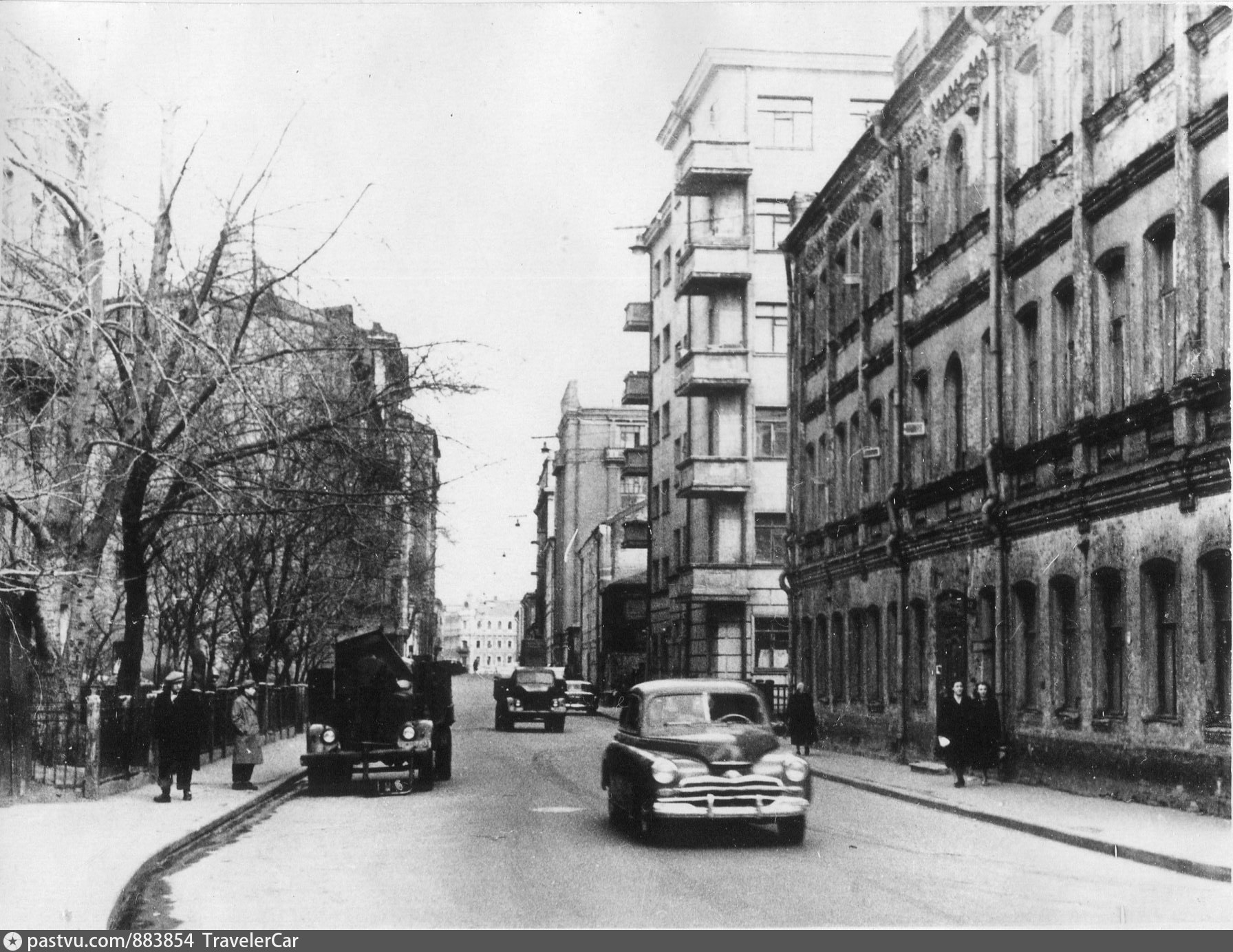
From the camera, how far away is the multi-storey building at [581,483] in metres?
109

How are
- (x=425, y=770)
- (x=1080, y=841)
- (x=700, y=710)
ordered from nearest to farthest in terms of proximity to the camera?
(x=1080, y=841) → (x=700, y=710) → (x=425, y=770)

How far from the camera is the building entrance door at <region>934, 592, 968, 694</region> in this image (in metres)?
27.1

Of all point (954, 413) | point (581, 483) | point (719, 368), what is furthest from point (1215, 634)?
point (581, 483)

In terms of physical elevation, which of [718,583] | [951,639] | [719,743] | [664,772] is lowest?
[664,772]

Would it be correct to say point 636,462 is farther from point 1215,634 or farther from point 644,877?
point 644,877

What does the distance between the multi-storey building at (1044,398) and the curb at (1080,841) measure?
1997 mm

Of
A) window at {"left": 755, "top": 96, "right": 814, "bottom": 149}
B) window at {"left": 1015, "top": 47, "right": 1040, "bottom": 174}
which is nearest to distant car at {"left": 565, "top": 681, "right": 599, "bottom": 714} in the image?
window at {"left": 755, "top": 96, "right": 814, "bottom": 149}

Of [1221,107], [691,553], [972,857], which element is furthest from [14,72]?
[691,553]

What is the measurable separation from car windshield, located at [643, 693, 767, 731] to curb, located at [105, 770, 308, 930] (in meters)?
4.91

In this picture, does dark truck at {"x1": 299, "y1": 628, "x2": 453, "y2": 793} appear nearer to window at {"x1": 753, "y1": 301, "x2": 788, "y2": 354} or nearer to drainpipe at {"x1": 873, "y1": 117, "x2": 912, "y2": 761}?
drainpipe at {"x1": 873, "y1": 117, "x2": 912, "y2": 761}

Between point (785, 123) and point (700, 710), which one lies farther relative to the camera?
point (785, 123)

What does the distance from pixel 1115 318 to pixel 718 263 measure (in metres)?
31.2

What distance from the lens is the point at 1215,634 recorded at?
17.9 meters

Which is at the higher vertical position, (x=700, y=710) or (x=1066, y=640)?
(x=1066, y=640)
